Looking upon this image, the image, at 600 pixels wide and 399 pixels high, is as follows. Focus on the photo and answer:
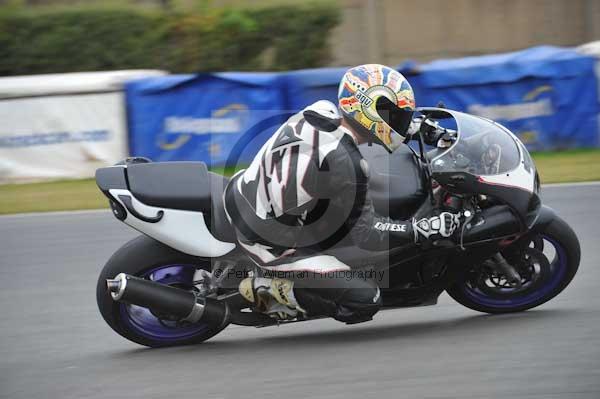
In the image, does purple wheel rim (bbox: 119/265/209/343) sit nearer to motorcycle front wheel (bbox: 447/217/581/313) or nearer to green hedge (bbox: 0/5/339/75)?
motorcycle front wheel (bbox: 447/217/581/313)

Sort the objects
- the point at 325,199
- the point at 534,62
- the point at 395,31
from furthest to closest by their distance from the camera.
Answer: the point at 395,31
the point at 534,62
the point at 325,199

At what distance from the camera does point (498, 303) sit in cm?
528

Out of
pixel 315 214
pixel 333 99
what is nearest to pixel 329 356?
pixel 315 214

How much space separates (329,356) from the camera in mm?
4871

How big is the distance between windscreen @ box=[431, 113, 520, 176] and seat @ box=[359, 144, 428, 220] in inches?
5.4

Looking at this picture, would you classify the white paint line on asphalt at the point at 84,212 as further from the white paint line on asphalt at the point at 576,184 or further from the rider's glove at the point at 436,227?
the rider's glove at the point at 436,227

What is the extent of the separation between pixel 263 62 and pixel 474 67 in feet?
14.4

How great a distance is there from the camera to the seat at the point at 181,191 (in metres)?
4.96

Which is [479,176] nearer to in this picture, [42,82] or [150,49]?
[42,82]

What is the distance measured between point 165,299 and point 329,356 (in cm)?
90

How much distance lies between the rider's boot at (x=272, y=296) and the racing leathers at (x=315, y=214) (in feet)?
0.16

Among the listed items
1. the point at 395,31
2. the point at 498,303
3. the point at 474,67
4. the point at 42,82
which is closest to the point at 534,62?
the point at 474,67

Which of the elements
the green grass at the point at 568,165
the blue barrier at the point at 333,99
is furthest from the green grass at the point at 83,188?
the blue barrier at the point at 333,99

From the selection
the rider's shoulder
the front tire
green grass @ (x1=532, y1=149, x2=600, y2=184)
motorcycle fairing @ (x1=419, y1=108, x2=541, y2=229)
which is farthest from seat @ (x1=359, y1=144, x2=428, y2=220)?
green grass @ (x1=532, y1=149, x2=600, y2=184)
